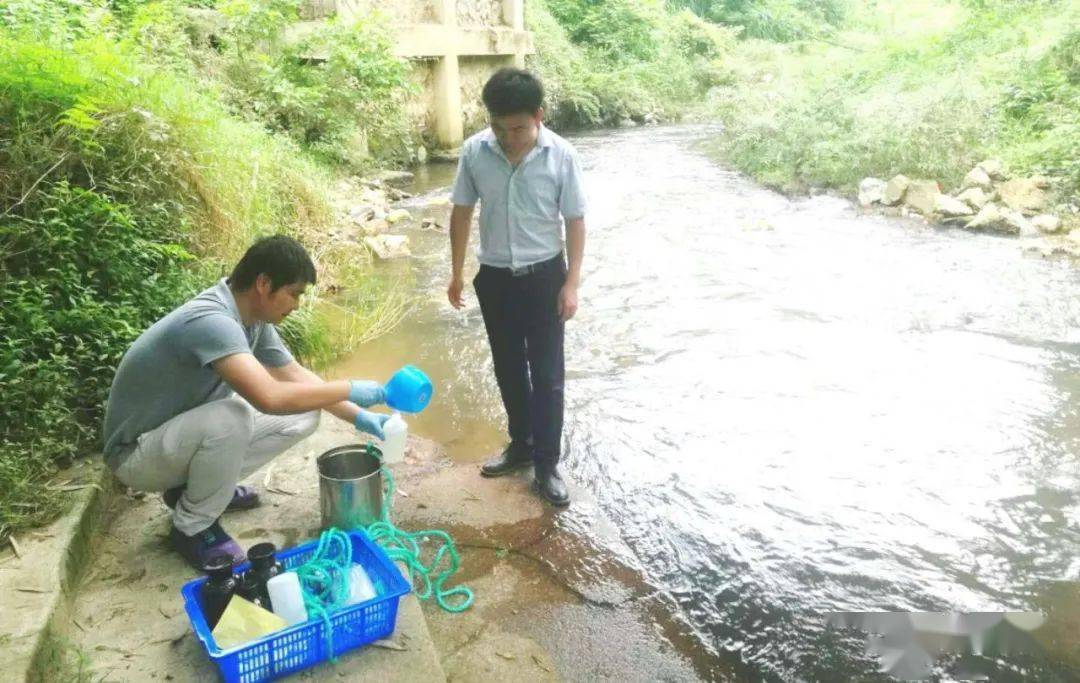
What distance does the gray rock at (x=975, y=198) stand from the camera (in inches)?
342

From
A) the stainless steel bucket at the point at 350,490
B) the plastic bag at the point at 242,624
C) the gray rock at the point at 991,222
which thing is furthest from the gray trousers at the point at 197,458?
the gray rock at the point at 991,222

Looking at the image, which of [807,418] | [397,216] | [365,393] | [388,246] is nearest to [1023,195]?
[807,418]

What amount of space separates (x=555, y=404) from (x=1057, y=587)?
6.80 feet

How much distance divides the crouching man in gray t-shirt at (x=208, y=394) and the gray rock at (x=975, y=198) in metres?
8.51

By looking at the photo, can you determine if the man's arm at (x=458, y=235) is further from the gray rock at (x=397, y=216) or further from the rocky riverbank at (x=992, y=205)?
the rocky riverbank at (x=992, y=205)

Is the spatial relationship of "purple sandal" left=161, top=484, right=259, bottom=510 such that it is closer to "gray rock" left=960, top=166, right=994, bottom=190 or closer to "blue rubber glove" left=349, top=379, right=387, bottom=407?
"blue rubber glove" left=349, top=379, right=387, bottom=407

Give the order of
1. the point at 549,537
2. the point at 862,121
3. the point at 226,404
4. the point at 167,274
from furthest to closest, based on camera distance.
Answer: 1. the point at 862,121
2. the point at 167,274
3. the point at 549,537
4. the point at 226,404

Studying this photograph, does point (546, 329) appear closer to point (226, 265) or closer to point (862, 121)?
point (226, 265)

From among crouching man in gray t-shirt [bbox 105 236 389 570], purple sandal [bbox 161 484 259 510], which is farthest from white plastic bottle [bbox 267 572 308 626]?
purple sandal [bbox 161 484 259 510]

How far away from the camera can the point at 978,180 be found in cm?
898

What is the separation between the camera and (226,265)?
4.52 metres

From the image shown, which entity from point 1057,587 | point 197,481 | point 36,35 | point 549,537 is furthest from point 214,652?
point 36,35

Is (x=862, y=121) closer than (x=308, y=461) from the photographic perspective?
No

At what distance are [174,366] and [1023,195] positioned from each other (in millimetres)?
9177
